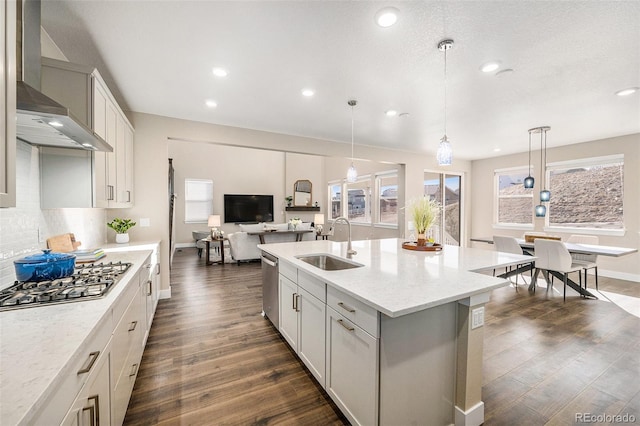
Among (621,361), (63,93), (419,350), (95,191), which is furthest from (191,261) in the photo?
(621,361)

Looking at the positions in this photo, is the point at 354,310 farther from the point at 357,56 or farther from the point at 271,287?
the point at 357,56

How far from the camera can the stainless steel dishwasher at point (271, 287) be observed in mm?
2720

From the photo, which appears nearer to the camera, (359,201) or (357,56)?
(357,56)

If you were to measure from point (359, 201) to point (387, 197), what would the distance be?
49.7 inches

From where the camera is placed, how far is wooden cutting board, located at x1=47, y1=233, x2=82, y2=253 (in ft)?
6.59

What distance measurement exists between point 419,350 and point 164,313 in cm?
313

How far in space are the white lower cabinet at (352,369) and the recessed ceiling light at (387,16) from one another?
1.96 metres

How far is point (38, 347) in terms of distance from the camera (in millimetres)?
877

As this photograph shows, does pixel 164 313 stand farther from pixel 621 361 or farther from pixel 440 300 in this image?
pixel 621 361

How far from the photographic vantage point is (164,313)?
10.8 ft

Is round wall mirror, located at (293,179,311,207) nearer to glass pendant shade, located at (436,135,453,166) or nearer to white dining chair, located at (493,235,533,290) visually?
white dining chair, located at (493,235,533,290)

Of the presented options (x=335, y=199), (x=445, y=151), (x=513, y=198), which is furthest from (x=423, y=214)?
(x=335, y=199)

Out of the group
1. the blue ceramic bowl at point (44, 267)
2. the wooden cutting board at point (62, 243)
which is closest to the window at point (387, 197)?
the wooden cutting board at point (62, 243)

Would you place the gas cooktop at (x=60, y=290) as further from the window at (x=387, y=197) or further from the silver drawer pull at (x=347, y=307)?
the window at (x=387, y=197)
